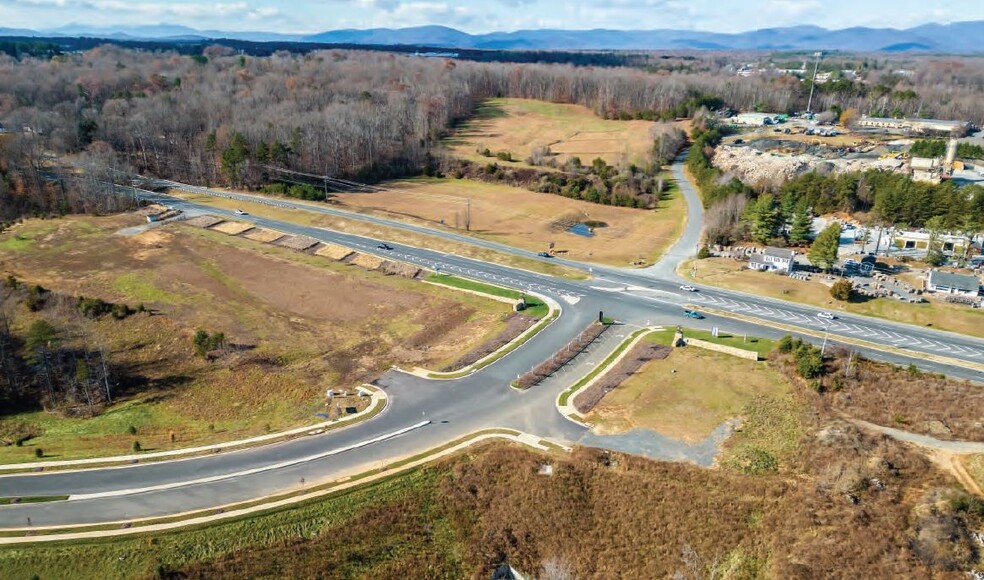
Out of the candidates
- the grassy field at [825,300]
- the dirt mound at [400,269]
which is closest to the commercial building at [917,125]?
the grassy field at [825,300]

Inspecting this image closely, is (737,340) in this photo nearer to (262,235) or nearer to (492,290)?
(492,290)

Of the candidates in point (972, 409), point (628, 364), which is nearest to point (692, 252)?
point (628, 364)

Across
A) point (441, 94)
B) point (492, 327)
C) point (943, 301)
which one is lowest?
point (492, 327)

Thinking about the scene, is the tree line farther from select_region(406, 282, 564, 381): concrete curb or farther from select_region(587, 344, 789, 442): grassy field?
select_region(587, 344, 789, 442): grassy field

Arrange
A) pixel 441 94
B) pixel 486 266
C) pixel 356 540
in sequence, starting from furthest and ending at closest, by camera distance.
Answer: pixel 441 94 < pixel 486 266 < pixel 356 540

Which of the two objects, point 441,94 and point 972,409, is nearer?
point 972,409

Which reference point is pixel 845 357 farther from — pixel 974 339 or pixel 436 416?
pixel 436 416

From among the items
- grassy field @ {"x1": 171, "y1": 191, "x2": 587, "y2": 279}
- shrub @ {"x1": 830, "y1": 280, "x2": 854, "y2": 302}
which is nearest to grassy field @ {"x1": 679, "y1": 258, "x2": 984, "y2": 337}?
shrub @ {"x1": 830, "y1": 280, "x2": 854, "y2": 302}

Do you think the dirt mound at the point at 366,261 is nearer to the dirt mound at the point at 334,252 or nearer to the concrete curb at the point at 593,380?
the dirt mound at the point at 334,252
